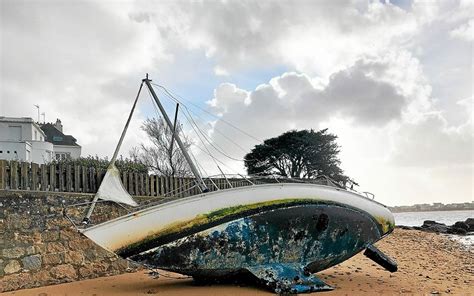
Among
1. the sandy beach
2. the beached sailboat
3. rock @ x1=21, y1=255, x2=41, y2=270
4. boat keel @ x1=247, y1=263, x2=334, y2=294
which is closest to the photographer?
the beached sailboat

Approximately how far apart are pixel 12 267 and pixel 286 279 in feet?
17.7

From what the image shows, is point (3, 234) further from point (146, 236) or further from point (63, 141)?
point (63, 141)

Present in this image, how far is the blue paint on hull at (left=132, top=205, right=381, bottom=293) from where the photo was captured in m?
7.57

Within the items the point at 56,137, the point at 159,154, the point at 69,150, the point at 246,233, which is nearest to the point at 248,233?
the point at 246,233

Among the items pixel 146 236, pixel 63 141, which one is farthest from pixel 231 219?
pixel 63 141

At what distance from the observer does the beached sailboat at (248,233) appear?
7.37 m

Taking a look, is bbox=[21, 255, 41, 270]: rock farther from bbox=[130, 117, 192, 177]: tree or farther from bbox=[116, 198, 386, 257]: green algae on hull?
bbox=[130, 117, 192, 177]: tree

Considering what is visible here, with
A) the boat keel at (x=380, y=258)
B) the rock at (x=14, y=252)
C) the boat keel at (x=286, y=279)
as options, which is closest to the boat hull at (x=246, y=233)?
the boat keel at (x=286, y=279)

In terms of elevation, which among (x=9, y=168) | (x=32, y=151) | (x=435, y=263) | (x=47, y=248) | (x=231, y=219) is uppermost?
(x=32, y=151)

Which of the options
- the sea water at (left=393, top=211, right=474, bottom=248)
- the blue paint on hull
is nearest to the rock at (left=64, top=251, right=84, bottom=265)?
the blue paint on hull

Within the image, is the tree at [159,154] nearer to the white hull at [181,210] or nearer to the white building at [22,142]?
the white building at [22,142]

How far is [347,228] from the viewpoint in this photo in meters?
9.21

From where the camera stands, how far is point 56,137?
40781mm

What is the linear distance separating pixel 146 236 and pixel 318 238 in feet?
10.9
